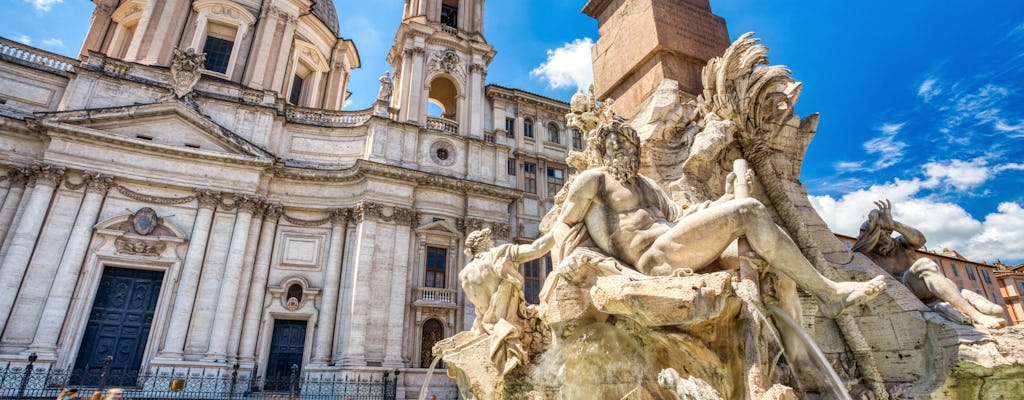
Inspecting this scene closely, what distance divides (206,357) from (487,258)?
15074 mm

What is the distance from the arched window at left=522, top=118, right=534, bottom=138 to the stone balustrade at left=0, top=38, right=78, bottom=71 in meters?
18.1

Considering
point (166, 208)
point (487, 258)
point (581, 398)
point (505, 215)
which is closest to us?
point (581, 398)

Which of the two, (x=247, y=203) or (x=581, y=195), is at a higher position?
(x=247, y=203)

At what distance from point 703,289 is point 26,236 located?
68.7ft

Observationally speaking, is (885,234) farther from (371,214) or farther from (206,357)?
(206,357)

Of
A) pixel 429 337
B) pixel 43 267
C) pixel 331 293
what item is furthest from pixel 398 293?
pixel 43 267

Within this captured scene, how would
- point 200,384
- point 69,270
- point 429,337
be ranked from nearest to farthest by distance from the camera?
point 200,384 → point 69,270 → point 429,337

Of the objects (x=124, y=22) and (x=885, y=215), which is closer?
(x=885, y=215)

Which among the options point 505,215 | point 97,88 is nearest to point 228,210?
point 97,88

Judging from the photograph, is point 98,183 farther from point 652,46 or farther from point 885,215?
point 885,215

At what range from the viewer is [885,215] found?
18.9 ft

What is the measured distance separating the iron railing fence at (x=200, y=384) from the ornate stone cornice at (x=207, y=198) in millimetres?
5794

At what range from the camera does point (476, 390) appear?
5023mm

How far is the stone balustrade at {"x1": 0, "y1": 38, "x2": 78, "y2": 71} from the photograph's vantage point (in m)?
18.8
